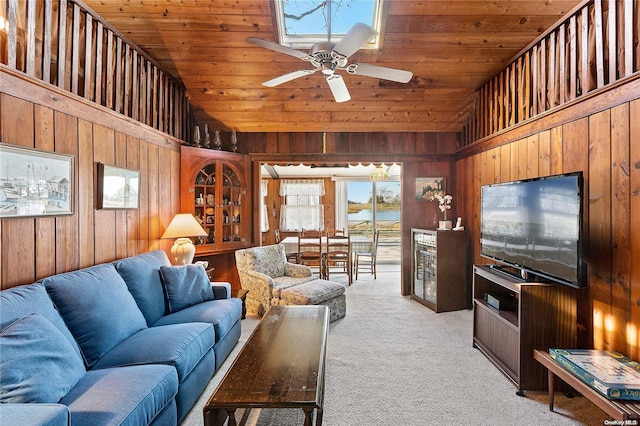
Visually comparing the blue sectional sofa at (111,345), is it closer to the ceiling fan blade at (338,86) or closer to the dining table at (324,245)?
the ceiling fan blade at (338,86)

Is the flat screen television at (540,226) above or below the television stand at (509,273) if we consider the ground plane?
above

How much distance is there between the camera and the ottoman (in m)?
3.48

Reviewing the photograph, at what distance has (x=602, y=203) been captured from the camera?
7.27ft

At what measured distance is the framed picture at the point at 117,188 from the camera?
264 centimetres

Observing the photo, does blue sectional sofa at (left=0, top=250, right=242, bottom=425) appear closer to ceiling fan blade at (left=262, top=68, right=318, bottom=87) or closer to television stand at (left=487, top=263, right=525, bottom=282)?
ceiling fan blade at (left=262, top=68, right=318, bottom=87)

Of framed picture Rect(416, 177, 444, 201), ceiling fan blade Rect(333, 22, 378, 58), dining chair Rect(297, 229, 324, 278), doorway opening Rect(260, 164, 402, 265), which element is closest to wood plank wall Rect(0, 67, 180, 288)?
ceiling fan blade Rect(333, 22, 378, 58)

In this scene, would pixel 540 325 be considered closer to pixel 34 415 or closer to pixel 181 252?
pixel 34 415

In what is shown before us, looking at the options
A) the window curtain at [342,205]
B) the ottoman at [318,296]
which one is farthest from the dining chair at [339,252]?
the window curtain at [342,205]

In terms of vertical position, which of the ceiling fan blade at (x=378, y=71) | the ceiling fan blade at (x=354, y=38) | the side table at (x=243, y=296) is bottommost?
the side table at (x=243, y=296)

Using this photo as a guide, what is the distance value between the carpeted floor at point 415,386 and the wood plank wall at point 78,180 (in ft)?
4.67

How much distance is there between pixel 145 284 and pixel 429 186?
3.95 meters

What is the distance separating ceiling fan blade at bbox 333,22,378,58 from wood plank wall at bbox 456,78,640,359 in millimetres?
1704

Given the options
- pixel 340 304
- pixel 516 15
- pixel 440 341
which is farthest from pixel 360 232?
pixel 516 15

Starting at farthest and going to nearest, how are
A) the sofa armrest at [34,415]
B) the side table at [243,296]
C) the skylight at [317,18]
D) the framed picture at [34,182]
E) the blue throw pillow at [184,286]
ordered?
the side table at [243,296] → the skylight at [317,18] → the blue throw pillow at [184,286] → the framed picture at [34,182] → the sofa armrest at [34,415]
